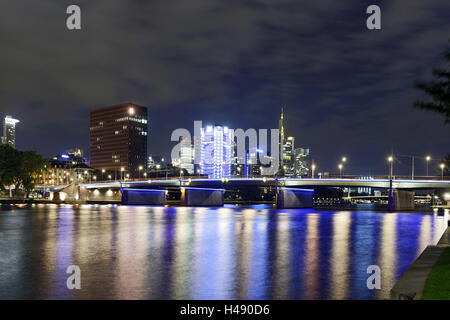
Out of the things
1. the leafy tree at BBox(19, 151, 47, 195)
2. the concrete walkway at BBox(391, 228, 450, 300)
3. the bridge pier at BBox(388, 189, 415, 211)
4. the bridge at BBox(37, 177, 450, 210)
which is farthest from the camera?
the leafy tree at BBox(19, 151, 47, 195)

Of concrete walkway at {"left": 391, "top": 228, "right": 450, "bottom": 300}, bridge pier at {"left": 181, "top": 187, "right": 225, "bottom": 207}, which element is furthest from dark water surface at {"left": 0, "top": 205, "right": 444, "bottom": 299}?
bridge pier at {"left": 181, "top": 187, "right": 225, "bottom": 207}

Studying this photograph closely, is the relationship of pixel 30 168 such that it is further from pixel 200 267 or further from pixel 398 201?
pixel 200 267

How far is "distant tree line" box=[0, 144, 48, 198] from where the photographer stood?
391ft

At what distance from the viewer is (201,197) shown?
477ft

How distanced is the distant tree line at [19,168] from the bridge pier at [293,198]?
68438 mm

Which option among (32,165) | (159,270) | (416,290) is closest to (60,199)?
(32,165)

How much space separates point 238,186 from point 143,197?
→ 33535 mm

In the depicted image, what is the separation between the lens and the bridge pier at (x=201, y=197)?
5527 inches

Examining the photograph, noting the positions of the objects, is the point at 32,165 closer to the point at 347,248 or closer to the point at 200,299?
the point at 347,248

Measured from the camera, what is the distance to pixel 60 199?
142m

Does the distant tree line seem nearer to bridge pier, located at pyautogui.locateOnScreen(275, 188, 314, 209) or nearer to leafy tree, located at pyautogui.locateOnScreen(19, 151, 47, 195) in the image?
leafy tree, located at pyautogui.locateOnScreen(19, 151, 47, 195)

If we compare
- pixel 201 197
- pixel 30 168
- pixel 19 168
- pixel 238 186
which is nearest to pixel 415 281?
pixel 19 168

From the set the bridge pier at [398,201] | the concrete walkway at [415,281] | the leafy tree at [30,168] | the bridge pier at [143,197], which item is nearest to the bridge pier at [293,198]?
the bridge pier at [398,201]

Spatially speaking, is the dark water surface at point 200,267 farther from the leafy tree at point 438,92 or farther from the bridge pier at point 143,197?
the bridge pier at point 143,197
